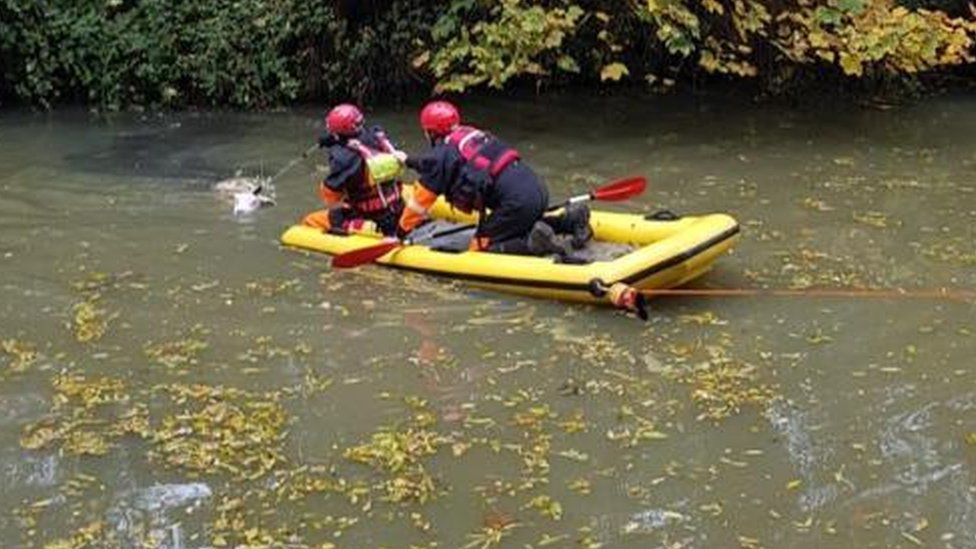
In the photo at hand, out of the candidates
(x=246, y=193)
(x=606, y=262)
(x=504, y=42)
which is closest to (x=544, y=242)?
(x=606, y=262)

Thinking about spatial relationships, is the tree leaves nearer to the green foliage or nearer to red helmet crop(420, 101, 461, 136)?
the green foliage

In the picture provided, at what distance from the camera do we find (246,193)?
9750 millimetres

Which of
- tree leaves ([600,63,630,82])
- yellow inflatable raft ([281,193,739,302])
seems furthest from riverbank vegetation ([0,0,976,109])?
yellow inflatable raft ([281,193,739,302])

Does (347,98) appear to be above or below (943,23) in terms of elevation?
below

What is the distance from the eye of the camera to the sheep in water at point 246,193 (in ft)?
31.2

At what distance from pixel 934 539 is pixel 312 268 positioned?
447 cm

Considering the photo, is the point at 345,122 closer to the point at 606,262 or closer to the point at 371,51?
the point at 606,262

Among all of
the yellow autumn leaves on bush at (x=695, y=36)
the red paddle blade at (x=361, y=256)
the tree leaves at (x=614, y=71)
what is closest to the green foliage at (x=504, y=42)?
the yellow autumn leaves on bush at (x=695, y=36)

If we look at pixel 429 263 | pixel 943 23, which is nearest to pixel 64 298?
pixel 429 263

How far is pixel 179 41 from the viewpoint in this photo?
1362cm

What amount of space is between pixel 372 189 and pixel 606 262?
1969mm

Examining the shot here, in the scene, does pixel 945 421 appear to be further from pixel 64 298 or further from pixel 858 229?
pixel 64 298

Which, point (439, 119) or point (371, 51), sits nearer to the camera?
point (439, 119)

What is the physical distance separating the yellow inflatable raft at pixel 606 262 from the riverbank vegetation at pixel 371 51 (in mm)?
4823
